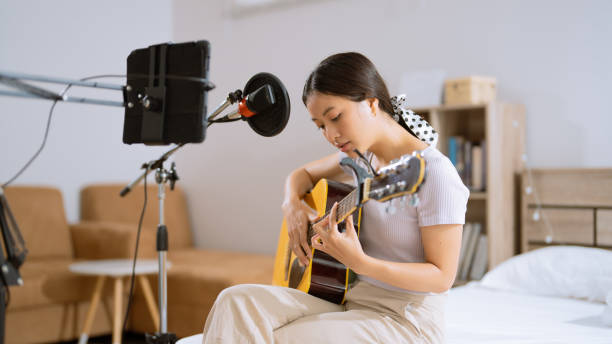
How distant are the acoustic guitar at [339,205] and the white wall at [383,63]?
1409 mm

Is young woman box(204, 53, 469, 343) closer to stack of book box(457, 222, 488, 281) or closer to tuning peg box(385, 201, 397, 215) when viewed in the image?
tuning peg box(385, 201, 397, 215)

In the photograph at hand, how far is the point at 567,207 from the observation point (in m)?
2.41

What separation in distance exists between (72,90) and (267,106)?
8.03ft

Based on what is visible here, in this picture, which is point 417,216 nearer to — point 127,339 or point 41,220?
point 127,339

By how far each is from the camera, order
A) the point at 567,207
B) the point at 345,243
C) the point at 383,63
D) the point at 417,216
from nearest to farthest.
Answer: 1. the point at 345,243
2. the point at 417,216
3. the point at 567,207
4. the point at 383,63

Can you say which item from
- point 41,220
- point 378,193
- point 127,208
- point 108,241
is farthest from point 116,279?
point 378,193

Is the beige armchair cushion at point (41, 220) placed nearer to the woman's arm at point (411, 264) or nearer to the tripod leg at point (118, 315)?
the tripod leg at point (118, 315)

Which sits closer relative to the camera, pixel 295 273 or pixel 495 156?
pixel 295 273

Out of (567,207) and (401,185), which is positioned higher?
(401,185)

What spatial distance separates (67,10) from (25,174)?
102cm

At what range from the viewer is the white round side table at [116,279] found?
2707mm

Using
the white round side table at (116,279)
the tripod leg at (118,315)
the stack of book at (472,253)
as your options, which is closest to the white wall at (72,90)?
the white round side table at (116,279)

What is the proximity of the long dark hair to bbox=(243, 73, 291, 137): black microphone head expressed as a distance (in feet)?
0.25

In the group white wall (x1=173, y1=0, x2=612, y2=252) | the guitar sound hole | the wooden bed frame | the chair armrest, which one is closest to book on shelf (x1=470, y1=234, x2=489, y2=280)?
the wooden bed frame
